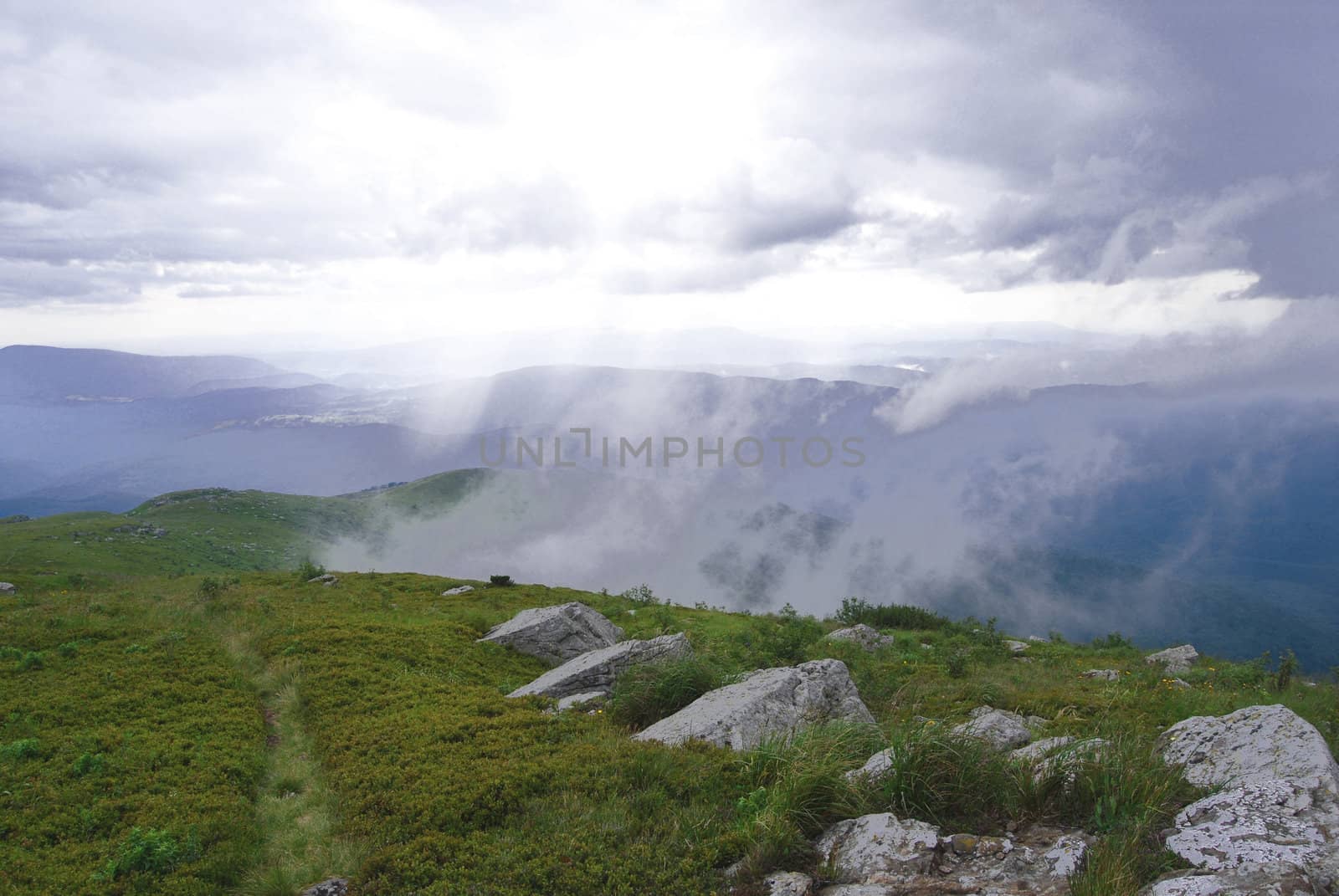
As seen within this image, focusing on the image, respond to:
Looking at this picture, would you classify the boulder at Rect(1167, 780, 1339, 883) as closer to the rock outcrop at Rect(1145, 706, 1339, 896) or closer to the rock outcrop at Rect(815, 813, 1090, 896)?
the rock outcrop at Rect(1145, 706, 1339, 896)

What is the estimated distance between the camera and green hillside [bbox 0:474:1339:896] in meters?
8.51

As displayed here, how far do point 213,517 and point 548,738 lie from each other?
158 metres

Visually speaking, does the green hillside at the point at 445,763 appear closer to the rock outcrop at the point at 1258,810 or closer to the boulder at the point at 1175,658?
the rock outcrop at the point at 1258,810

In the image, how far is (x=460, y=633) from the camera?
2372 cm

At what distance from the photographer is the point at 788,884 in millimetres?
7715

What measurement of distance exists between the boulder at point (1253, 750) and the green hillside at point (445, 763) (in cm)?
72

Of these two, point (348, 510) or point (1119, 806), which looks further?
point (348, 510)

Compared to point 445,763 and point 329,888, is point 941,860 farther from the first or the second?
point 445,763

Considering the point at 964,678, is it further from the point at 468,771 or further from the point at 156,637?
the point at 156,637

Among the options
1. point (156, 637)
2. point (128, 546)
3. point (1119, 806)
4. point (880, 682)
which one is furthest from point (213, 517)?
point (1119, 806)

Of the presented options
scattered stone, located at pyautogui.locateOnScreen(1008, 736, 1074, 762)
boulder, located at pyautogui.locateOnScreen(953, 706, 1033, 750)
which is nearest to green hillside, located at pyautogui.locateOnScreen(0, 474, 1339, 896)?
scattered stone, located at pyautogui.locateOnScreen(1008, 736, 1074, 762)

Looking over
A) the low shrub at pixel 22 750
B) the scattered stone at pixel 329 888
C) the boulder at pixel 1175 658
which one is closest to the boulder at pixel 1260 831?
the scattered stone at pixel 329 888

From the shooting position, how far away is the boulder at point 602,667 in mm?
16750

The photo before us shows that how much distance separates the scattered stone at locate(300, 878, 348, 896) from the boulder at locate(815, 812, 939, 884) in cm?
622
